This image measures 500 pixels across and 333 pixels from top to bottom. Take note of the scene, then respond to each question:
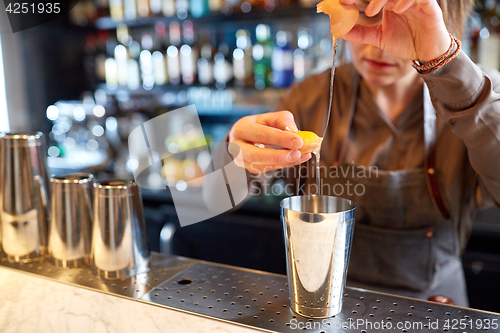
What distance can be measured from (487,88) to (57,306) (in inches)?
38.1

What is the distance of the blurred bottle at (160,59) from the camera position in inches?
120

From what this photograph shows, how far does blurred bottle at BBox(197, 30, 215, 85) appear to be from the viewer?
114 inches

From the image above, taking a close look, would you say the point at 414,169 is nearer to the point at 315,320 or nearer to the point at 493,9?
the point at 315,320

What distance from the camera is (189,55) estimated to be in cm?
295

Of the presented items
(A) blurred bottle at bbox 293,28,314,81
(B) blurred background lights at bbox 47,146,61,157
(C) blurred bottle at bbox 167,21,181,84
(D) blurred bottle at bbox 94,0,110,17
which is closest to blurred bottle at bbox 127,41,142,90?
(C) blurred bottle at bbox 167,21,181,84

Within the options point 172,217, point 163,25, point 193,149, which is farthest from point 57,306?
point 163,25

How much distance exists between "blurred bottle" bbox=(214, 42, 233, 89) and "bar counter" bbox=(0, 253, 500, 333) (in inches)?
79.3

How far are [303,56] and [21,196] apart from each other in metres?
1.99

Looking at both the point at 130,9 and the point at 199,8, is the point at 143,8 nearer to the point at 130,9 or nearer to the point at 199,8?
the point at 130,9

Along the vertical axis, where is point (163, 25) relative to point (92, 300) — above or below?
above

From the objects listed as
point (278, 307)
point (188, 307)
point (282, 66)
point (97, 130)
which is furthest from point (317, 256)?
point (97, 130)

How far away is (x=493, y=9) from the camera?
2.15m

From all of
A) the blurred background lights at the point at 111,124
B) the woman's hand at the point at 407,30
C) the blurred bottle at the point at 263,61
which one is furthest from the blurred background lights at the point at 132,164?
the woman's hand at the point at 407,30

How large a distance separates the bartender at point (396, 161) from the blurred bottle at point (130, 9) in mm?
2059
